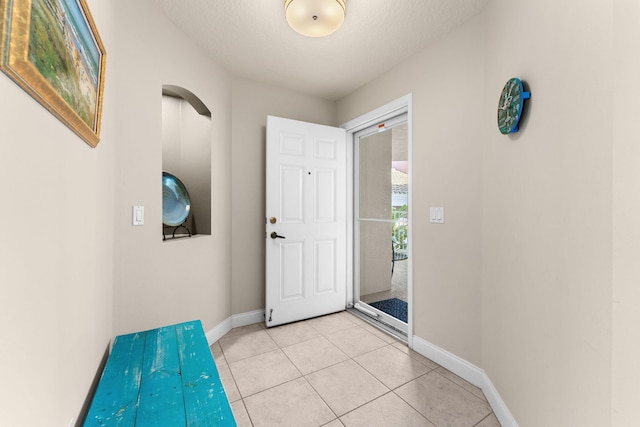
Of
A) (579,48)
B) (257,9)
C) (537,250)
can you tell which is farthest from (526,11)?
(257,9)

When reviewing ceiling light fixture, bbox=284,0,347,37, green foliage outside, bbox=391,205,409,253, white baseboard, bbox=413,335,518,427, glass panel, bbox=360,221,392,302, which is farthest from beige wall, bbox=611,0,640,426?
glass panel, bbox=360,221,392,302

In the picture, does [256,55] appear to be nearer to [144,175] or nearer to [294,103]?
[294,103]

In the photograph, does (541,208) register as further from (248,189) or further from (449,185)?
(248,189)

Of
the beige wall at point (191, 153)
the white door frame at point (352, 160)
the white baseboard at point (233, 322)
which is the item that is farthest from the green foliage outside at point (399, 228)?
the beige wall at point (191, 153)

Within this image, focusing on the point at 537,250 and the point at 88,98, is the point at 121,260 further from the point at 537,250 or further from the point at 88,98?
the point at 537,250

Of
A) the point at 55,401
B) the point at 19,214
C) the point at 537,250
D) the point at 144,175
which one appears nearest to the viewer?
the point at 19,214

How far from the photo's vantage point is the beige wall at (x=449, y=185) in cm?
188

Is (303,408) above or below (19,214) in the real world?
below

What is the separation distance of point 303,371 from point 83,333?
140 centimetres

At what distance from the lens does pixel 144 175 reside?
1.76m

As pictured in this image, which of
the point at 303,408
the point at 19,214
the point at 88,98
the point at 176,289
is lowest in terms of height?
the point at 303,408

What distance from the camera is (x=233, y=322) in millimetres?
2715

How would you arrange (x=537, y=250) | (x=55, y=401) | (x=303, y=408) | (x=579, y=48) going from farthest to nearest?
1. (x=303, y=408)
2. (x=537, y=250)
3. (x=579, y=48)
4. (x=55, y=401)

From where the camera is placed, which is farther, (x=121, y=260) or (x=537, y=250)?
(x=121, y=260)
